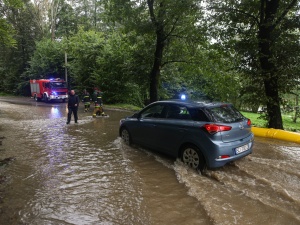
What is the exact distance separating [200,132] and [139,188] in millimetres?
1747

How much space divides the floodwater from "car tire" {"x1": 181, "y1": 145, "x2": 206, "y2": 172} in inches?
6.6

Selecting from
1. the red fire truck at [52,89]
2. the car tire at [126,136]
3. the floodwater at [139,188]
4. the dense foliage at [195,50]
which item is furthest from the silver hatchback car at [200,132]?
the red fire truck at [52,89]

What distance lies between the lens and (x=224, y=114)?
5.53 meters

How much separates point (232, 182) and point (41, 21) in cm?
4233

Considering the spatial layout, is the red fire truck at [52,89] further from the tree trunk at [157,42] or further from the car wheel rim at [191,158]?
the car wheel rim at [191,158]

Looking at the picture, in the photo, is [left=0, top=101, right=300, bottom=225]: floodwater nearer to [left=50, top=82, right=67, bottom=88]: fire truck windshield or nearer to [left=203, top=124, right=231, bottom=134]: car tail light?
[left=203, top=124, right=231, bottom=134]: car tail light

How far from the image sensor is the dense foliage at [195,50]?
30.3ft

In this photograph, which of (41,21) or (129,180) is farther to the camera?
(41,21)

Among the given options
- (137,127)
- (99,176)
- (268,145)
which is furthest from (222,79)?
(99,176)

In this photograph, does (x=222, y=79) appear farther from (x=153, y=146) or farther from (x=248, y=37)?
(x=153, y=146)

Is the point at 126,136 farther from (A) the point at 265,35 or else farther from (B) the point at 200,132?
(A) the point at 265,35

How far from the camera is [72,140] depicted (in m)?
8.82

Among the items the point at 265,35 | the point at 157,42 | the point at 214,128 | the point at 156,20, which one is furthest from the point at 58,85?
the point at 214,128

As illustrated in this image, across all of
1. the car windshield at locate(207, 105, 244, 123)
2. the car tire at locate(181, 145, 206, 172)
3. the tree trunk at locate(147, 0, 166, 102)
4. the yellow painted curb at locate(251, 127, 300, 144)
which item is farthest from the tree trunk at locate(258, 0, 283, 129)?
the car tire at locate(181, 145, 206, 172)
